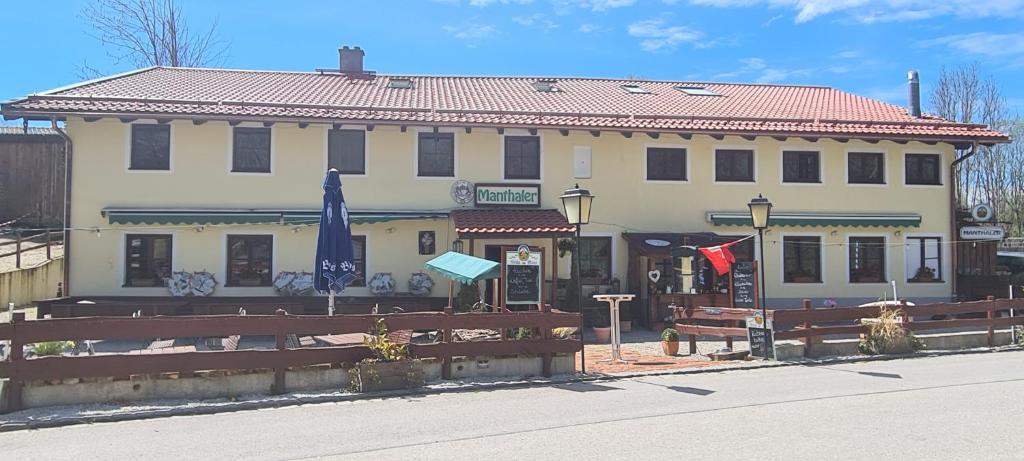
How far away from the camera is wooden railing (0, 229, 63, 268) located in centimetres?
1944

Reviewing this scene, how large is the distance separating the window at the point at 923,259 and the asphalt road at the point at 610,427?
1099 cm

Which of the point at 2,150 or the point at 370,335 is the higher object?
the point at 2,150

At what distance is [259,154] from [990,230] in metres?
18.8

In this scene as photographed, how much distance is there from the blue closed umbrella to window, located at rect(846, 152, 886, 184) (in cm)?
1444

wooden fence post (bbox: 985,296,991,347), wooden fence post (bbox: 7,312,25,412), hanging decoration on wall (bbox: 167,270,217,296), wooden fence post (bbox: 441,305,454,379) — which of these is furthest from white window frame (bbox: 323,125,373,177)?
wooden fence post (bbox: 985,296,991,347)

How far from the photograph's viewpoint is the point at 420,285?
17859 millimetres

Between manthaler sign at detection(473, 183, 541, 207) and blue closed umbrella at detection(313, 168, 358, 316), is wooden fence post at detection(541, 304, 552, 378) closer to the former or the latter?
blue closed umbrella at detection(313, 168, 358, 316)

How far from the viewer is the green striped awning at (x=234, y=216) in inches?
663

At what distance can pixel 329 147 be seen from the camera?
18.1 m

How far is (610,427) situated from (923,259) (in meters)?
16.4

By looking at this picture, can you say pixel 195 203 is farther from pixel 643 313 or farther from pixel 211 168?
pixel 643 313

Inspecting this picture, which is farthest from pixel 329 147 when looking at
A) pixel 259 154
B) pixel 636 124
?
pixel 636 124

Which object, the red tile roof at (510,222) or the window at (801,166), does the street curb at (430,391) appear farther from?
the window at (801,166)

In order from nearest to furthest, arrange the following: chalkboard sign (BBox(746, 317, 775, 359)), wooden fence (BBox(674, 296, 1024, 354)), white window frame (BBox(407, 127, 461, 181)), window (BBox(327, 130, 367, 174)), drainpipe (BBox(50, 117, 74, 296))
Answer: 1. chalkboard sign (BBox(746, 317, 775, 359))
2. wooden fence (BBox(674, 296, 1024, 354))
3. drainpipe (BBox(50, 117, 74, 296))
4. window (BBox(327, 130, 367, 174))
5. white window frame (BBox(407, 127, 461, 181))
